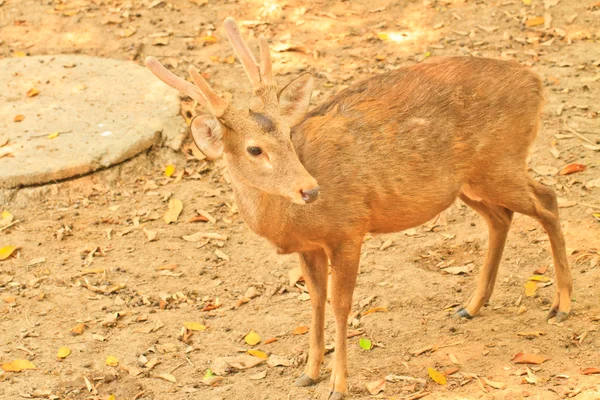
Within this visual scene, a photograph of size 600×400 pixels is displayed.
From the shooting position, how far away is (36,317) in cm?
655

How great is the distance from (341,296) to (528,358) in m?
1.24

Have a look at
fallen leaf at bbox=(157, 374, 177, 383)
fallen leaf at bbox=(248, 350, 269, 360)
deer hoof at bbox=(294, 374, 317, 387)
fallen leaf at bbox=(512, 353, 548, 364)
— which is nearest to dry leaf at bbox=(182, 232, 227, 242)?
fallen leaf at bbox=(248, 350, 269, 360)

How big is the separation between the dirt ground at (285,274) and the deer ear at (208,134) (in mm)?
1422

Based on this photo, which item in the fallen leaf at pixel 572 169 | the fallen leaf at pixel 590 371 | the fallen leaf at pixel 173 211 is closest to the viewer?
the fallen leaf at pixel 590 371

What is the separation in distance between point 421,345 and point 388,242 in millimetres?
1525

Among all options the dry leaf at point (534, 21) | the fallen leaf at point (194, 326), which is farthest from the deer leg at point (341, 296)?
the dry leaf at point (534, 21)

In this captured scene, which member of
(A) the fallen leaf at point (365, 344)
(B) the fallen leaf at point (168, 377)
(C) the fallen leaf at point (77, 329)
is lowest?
(C) the fallen leaf at point (77, 329)

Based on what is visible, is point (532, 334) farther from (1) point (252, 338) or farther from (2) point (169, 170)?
(2) point (169, 170)

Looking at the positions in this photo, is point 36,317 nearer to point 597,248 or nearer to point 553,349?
point 553,349

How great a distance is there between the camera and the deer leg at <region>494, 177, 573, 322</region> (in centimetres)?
594

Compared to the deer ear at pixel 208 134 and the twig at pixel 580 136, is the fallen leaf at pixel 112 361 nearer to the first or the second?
the deer ear at pixel 208 134

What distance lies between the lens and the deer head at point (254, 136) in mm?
4793

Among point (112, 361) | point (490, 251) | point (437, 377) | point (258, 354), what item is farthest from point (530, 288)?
point (112, 361)

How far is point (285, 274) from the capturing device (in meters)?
7.10
